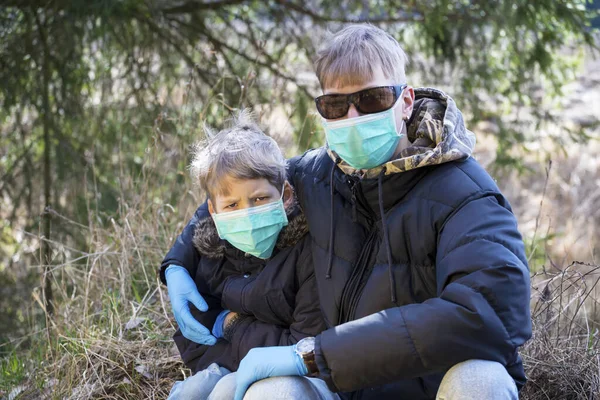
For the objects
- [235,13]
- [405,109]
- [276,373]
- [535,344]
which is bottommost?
[535,344]

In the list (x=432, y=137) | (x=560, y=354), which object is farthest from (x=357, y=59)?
(x=560, y=354)

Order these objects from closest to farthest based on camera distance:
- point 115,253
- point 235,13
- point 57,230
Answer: point 115,253 < point 57,230 < point 235,13

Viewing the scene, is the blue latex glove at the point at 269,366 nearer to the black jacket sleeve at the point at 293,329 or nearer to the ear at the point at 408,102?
the black jacket sleeve at the point at 293,329

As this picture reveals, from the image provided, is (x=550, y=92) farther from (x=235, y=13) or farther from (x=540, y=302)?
(x=540, y=302)

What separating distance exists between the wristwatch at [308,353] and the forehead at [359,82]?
2.67 ft

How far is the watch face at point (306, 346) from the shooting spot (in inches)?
88.0

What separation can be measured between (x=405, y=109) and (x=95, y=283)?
7.33 feet

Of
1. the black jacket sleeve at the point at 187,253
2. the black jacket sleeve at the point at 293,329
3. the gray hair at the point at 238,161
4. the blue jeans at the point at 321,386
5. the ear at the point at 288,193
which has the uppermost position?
the gray hair at the point at 238,161

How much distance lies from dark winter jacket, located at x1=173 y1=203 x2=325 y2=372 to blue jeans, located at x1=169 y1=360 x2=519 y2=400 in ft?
0.53

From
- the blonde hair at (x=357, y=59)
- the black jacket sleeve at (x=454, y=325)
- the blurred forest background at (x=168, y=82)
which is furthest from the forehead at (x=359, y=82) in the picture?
the blurred forest background at (x=168, y=82)

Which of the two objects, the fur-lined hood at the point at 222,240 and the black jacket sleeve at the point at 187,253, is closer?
the fur-lined hood at the point at 222,240

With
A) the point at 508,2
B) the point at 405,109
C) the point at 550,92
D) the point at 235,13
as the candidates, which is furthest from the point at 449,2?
the point at 405,109

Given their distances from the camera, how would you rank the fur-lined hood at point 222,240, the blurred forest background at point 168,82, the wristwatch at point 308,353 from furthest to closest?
the blurred forest background at point 168,82 → the fur-lined hood at point 222,240 → the wristwatch at point 308,353

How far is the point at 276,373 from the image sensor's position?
2.25 meters
